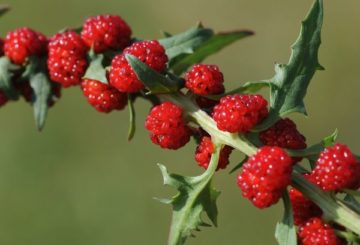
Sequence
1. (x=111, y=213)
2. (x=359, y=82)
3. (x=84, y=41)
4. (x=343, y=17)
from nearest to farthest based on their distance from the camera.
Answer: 1. (x=84, y=41)
2. (x=111, y=213)
3. (x=359, y=82)
4. (x=343, y=17)

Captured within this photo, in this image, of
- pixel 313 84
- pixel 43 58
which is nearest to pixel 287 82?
pixel 43 58

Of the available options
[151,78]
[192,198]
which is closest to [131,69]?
[151,78]

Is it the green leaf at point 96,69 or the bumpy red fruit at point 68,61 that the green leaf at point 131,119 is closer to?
the green leaf at point 96,69

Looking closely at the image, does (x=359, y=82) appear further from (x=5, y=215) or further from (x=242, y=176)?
(x=242, y=176)

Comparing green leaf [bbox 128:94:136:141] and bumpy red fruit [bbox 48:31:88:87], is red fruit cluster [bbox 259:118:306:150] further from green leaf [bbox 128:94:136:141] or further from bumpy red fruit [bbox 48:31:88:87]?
bumpy red fruit [bbox 48:31:88:87]

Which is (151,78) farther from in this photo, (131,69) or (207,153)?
(207,153)

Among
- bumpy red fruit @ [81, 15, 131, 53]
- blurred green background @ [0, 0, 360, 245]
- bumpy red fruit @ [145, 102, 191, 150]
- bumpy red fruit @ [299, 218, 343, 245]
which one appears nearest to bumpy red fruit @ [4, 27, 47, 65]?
bumpy red fruit @ [81, 15, 131, 53]
